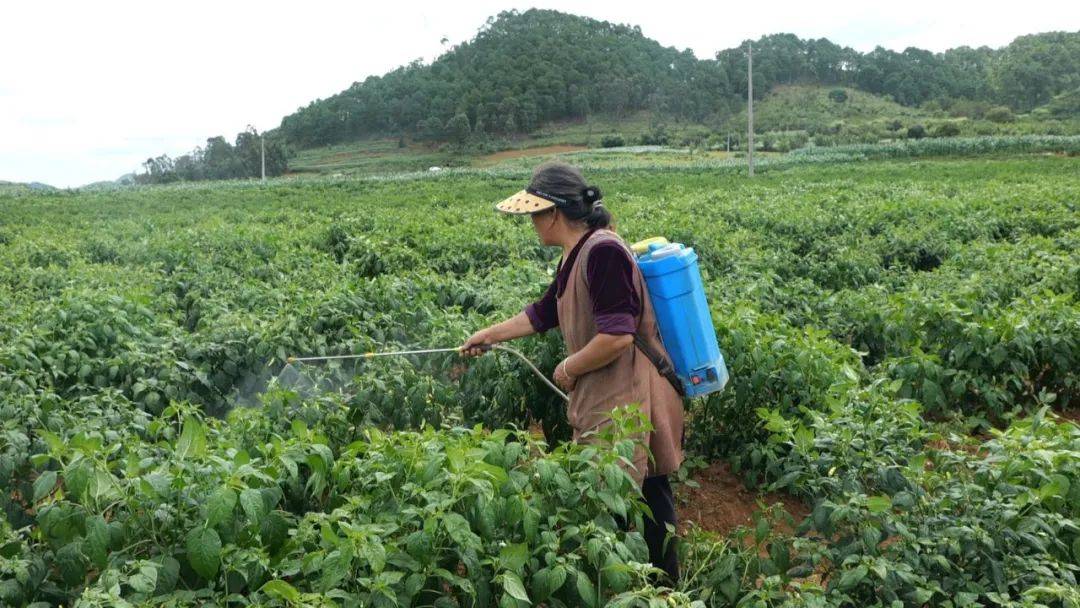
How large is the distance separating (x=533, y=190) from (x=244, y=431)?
1.31 meters

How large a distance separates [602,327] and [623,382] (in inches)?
9.6

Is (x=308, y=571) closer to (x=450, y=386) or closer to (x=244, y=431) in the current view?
(x=244, y=431)

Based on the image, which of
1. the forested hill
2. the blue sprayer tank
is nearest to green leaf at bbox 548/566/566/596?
the blue sprayer tank

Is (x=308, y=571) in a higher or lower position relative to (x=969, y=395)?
higher

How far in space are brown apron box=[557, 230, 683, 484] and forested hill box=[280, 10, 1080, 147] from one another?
198ft

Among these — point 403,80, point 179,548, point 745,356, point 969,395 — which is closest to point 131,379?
point 179,548

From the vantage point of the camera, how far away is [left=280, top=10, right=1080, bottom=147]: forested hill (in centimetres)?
6481

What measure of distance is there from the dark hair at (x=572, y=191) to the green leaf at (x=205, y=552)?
5.05ft

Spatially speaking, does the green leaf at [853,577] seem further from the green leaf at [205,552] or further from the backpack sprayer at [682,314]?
the green leaf at [205,552]

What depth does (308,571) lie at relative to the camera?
195 cm

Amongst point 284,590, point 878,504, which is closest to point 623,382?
point 878,504

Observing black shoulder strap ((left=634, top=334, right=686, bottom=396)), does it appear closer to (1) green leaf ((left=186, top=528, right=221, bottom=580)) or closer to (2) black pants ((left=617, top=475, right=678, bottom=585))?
(2) black pants ((left=617, top=475, right=678, bottom=585))

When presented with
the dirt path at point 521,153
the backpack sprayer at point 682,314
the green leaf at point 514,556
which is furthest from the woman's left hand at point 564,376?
the dirt path at point 521,153

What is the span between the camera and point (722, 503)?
13.8 ft
